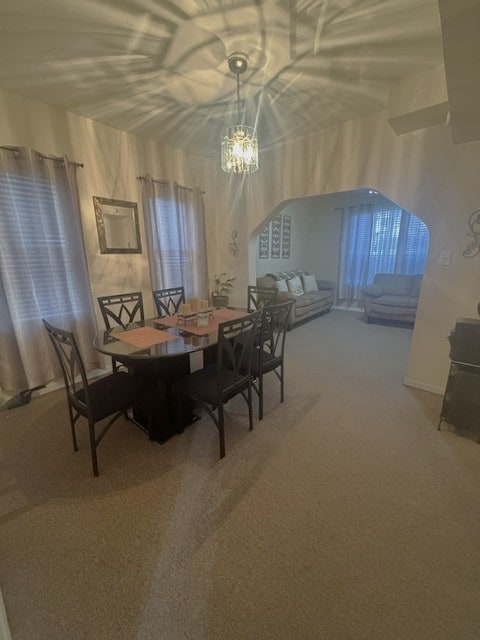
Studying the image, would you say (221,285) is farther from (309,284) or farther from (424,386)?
(424,386)

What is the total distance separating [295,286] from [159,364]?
3994mm

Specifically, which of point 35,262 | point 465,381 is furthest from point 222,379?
point 35,262

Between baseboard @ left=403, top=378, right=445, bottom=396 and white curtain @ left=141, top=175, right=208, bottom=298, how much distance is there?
2.83 m

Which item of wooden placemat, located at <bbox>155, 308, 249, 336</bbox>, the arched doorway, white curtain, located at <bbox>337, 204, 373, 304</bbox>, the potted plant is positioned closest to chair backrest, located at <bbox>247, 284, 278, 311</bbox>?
wooden placemat, located at <bbox>155, 308, 249, 336</bbox>

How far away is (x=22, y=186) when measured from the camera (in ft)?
7.64

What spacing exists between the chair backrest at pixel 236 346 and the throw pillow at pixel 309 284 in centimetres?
391

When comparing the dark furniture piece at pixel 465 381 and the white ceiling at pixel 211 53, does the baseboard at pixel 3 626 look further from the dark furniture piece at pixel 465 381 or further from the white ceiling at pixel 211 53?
the white ceiling at pixel 211 53

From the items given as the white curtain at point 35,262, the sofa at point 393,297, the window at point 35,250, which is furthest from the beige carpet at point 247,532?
the sofa at point 393,297

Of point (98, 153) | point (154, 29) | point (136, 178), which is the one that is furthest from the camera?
point (136, 178)

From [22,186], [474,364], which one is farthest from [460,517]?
[22,186]

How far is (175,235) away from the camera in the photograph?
3.58 m

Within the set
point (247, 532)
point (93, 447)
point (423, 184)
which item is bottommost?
point (247, 532)

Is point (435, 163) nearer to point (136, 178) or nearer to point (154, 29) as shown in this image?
point (154, 29)

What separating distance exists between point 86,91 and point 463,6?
2577mm
